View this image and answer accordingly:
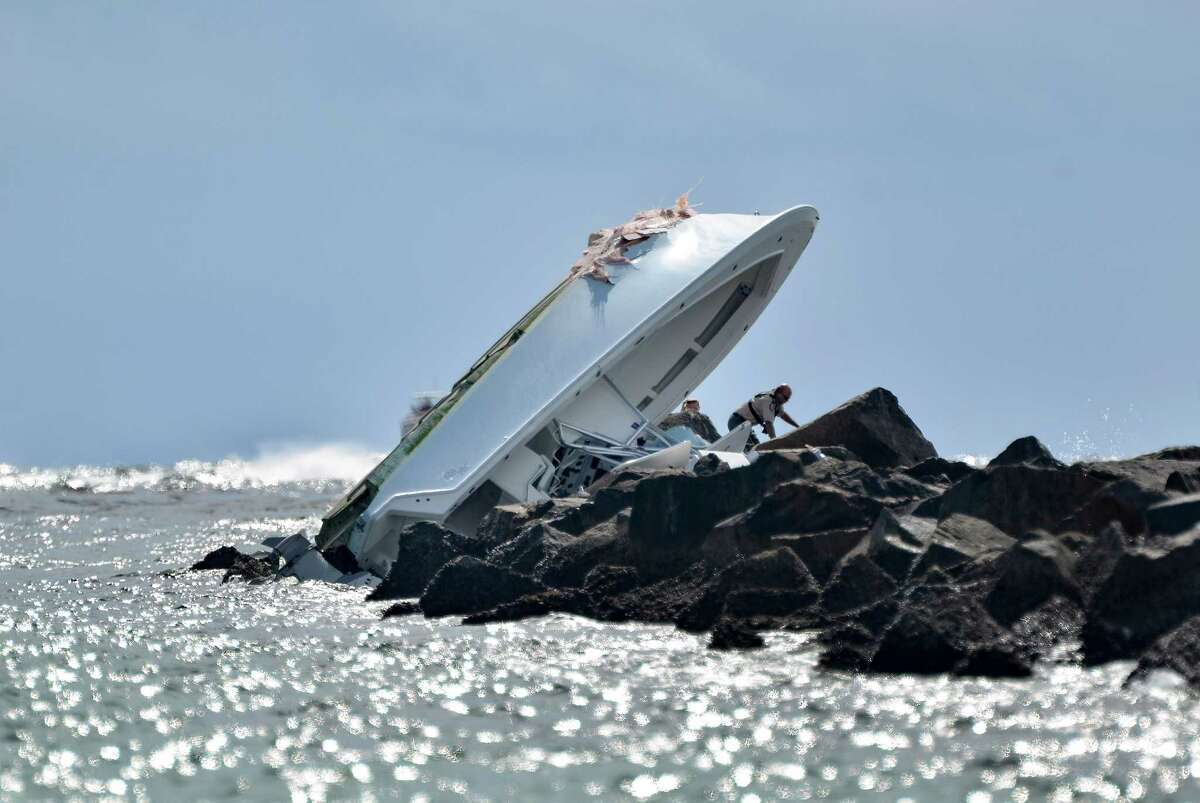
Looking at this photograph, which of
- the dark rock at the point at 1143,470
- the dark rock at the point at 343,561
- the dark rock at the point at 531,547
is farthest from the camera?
the dark rock at the point at 343,561

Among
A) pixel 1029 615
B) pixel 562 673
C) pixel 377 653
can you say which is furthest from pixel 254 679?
pixel 1029 615

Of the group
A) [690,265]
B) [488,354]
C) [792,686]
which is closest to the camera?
[792,686]

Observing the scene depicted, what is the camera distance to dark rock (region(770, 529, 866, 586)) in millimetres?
17109

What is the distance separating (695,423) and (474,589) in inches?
622

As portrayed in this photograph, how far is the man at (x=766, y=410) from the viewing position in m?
26.9

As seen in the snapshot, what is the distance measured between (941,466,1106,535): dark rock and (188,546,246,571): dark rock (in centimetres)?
1628

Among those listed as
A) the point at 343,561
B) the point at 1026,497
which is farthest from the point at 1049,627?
the point at 343,561

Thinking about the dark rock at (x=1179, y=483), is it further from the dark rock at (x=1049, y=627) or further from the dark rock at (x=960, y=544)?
the dark rock at (x=1049, y=627)

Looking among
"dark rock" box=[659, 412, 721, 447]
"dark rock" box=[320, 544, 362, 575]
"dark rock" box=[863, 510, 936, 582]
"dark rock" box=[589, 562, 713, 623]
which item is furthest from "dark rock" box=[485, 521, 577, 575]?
"dark rock" box=[659, 412, 721, 447]

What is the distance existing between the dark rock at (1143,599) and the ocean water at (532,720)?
0.36 metres

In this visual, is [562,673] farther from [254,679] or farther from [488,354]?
[488,354]

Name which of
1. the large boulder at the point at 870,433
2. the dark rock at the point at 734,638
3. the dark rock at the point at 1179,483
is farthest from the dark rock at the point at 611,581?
the dark rock at the point at 1179,483

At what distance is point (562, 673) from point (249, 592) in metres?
10.8

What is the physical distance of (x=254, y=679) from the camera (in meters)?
14.7
